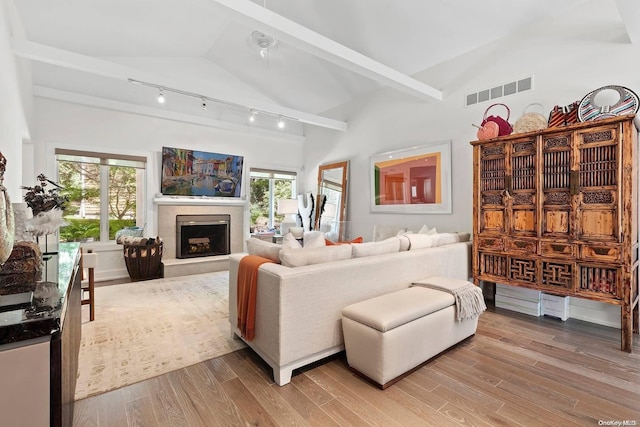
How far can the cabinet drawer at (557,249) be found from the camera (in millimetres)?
2924

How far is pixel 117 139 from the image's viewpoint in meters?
5.34

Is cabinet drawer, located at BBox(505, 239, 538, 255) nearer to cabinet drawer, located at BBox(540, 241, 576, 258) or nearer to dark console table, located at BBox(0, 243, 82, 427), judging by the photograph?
cabinet drawer, located at BBox(540, 241, 576, 258)

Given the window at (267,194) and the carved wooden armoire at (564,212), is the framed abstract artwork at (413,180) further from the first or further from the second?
the window at (267,194)

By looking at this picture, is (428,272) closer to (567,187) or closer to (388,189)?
(567,187)

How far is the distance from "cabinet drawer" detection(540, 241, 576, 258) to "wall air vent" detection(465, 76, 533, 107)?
2.01 metres

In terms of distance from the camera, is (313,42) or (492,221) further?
(492,221)

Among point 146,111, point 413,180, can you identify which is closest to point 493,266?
point 413,180

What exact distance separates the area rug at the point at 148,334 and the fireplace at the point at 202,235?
1497 millimetres

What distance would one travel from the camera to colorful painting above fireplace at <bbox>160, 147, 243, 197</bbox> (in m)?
5.75

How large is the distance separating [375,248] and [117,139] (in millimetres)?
5024

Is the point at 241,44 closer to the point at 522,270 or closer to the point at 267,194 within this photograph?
the point at 267,194

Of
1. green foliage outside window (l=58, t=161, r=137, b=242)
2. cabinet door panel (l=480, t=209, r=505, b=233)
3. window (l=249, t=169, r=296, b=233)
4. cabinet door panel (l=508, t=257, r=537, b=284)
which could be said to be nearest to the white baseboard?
cabinet door panel (l=508, t=257, r=537, b=284)

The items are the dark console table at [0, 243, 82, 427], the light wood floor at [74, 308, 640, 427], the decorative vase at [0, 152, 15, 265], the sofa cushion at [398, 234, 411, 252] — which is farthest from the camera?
the sofa cushion at [398, 234, 411, 252]

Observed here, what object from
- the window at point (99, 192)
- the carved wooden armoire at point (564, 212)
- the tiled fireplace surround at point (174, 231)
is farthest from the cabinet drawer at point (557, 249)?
the window at point (99, 192)
